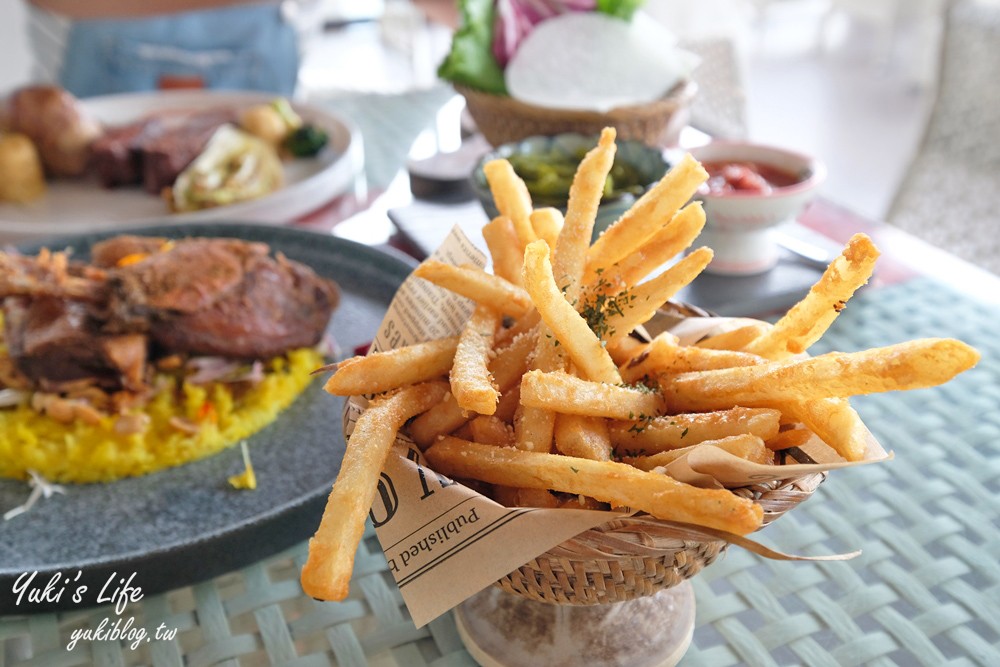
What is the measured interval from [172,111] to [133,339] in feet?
5.68

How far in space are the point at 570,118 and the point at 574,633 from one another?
1.40 metres

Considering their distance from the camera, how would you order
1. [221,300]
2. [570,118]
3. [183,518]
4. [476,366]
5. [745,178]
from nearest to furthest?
[476,366] < [183,518] < [221,300] < [745,178] < [570,118]

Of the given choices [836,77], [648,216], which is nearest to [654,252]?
[648,216]

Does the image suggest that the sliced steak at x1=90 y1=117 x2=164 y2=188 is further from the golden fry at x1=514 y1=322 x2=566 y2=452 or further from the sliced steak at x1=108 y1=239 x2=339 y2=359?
the golden fry at x1=514 y1=322 x2=566 y2=452

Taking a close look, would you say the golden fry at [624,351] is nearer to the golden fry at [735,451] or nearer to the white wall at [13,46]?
the golden fry at [735,451]

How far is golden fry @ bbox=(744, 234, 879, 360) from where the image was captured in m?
0.92

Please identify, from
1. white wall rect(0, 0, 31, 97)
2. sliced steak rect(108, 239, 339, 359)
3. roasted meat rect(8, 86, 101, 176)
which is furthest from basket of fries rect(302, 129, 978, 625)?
white wall rect(0, 0, 31, 97)

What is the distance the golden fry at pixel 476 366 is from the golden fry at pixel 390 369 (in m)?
0.03

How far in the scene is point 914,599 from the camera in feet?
3.70

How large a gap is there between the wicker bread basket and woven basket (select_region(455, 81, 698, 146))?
129 cm

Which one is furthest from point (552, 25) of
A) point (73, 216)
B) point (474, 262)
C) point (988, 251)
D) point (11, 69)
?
point (11, 69)

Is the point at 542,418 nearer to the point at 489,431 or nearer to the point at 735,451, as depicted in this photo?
the point at 489,431

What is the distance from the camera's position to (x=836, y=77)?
6.94 metres

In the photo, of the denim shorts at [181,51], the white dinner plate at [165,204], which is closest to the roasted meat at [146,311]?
the white dinner plate at [165,204]
